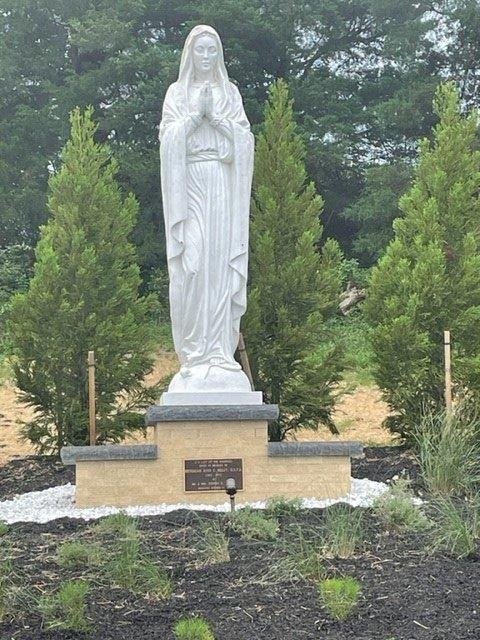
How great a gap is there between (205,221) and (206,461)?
2.07 metres

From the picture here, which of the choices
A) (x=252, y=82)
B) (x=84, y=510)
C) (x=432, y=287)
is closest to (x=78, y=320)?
(x=84, y=510)

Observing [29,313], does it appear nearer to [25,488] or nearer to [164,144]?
[25,488]

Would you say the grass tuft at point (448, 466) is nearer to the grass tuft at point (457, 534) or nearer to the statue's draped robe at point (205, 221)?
the grass tuft at point (457, 534)

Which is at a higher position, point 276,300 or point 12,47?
point 12,47

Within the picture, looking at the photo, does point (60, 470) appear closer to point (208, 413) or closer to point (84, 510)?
point (84, 510)

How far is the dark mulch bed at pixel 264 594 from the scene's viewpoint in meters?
3.95

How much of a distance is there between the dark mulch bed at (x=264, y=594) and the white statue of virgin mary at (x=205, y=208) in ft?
7.23

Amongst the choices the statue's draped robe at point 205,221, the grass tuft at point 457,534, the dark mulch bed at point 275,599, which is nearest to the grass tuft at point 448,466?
the grass tuft at point 457,534

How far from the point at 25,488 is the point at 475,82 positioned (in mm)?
18135

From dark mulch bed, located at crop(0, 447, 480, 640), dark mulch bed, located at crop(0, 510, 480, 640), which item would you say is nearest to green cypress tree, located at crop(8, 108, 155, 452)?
dark mulch bed, located at crop(0, 447, 480, 640)

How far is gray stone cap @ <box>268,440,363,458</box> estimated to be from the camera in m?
7.21

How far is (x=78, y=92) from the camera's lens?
21.2m

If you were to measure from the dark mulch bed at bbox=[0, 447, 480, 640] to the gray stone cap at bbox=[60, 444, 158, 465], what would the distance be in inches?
42.3

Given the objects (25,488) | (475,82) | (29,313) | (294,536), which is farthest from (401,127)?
(294,536)
